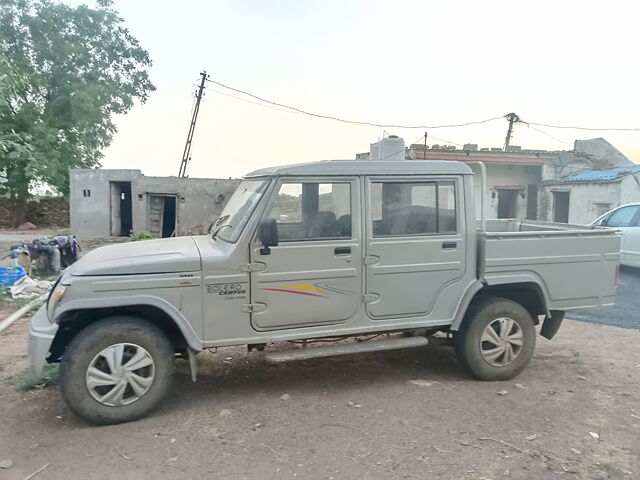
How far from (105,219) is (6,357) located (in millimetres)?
16450

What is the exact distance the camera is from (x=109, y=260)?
4078 mm

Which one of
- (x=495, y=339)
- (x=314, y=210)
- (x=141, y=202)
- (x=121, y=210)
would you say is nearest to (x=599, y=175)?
(x=141, y=202)

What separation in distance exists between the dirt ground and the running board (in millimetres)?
399

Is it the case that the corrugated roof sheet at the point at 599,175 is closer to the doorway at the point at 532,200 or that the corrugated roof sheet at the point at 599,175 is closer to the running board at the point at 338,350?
the doorway at the point at 532,200

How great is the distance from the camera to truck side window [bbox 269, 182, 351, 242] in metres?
4.34

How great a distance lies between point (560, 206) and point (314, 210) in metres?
19.8

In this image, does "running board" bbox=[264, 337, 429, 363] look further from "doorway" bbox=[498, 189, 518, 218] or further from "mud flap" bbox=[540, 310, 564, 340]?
"doorway" bbox=[498, 189, 518, 218]

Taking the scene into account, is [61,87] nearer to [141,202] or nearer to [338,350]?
[141,202]

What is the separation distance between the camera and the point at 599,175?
66.7 feet

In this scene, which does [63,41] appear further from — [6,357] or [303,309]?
[303,309]

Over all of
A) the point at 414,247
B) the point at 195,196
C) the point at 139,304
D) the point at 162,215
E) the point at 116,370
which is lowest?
the point at 116,370

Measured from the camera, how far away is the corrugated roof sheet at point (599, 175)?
18484mm

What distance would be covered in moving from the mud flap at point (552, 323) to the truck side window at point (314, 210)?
240cm

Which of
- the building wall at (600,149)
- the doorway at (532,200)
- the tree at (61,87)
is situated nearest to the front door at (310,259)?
the doorway at (532,200)
